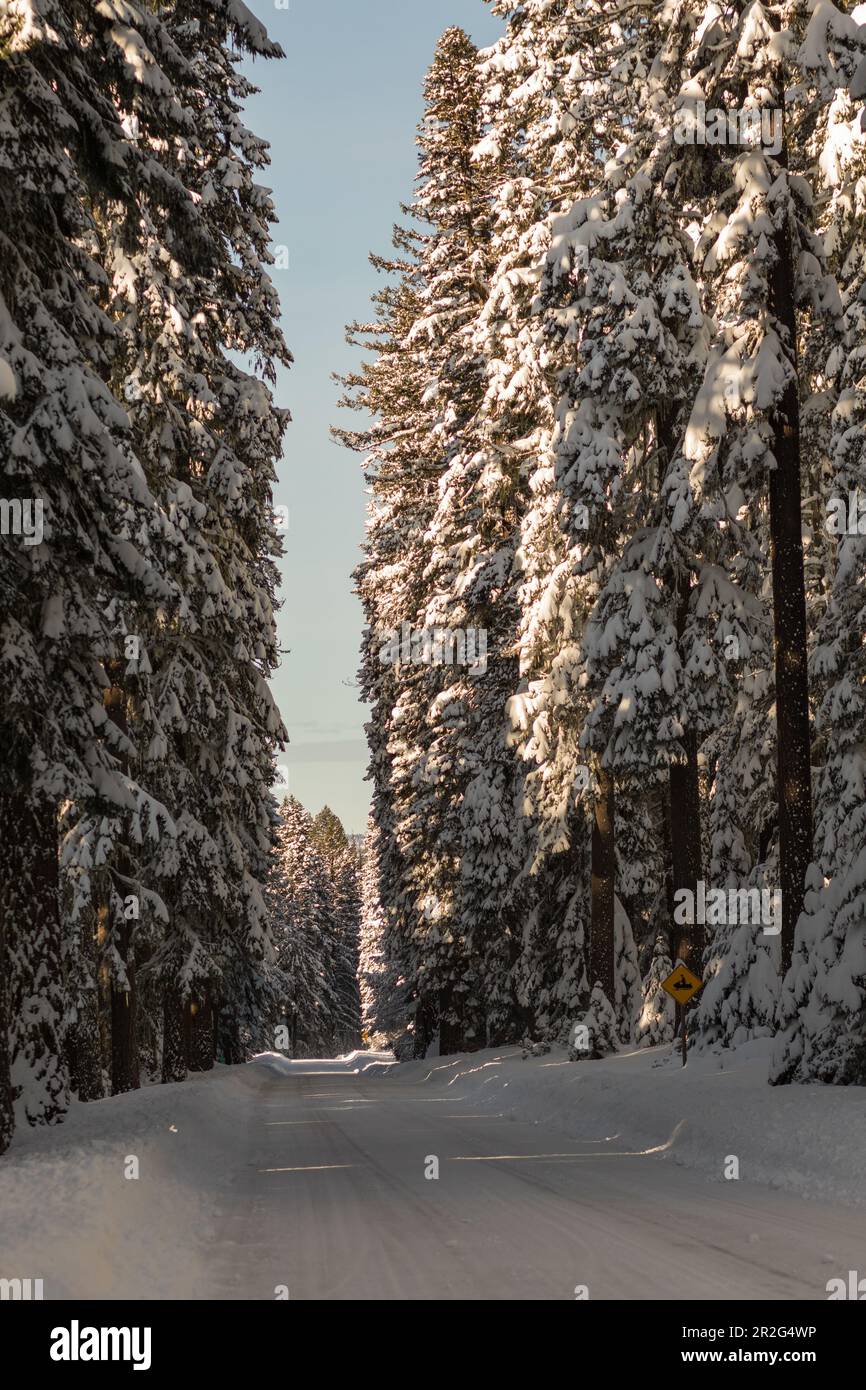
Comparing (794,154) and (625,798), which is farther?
(625,798)

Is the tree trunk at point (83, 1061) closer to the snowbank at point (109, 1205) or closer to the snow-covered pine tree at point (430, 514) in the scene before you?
the snowbank at point (109, 1205)

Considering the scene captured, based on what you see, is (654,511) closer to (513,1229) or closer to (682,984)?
(682,984)

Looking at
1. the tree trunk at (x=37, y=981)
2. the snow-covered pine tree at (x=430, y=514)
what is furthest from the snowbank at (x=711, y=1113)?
the snow-covered pine tree at (x=430, y=514)

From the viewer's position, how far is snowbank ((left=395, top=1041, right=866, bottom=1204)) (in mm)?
13359

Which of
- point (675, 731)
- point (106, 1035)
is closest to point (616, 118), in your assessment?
point (675, 731)

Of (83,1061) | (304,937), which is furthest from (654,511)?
(304,937)

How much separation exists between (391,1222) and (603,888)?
17.8 meters

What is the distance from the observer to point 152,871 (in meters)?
26.7

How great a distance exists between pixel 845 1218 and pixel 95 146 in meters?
12.7

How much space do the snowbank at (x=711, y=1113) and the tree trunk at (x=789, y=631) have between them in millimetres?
2224

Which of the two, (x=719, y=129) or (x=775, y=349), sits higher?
(x=719, y=129)

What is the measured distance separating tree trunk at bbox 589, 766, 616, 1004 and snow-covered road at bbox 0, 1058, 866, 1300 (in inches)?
358

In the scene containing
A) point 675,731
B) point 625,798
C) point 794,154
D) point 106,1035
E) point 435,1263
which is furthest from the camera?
point 106,1035
